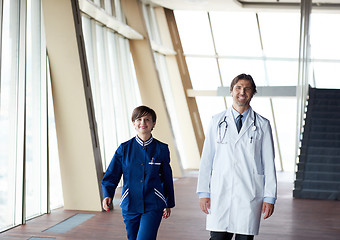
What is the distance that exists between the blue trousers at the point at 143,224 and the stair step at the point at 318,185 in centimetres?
639

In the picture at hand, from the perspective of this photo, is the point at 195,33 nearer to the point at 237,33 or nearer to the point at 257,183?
the point at 237,33

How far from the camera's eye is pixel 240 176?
295cm

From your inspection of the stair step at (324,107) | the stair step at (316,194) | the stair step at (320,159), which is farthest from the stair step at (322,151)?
the stair step at (324,107)

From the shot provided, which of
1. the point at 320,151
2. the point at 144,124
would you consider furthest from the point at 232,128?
the point at 320,151

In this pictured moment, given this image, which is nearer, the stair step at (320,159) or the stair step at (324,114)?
the stair step at (320,159)

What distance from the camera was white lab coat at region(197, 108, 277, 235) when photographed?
9.61 feet

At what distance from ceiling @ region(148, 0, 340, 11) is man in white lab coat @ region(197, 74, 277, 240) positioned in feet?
35.0

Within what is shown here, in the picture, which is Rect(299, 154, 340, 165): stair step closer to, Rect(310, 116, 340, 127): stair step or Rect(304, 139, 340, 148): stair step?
Rect(304, 139, 340, 148): stair step

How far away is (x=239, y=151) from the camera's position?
9.77 ft

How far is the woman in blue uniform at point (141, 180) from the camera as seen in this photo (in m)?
3.18

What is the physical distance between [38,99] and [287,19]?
1124cm

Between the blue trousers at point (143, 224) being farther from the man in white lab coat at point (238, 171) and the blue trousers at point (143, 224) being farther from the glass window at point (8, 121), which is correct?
the glass window at point (8, 121)

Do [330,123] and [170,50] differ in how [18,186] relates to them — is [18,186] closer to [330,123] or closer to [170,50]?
[330,123]

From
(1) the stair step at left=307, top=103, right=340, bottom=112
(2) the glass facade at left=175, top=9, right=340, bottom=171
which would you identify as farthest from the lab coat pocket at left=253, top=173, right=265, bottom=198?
(2) the glass facade at left=175, top=9, right=340, bottom=171
